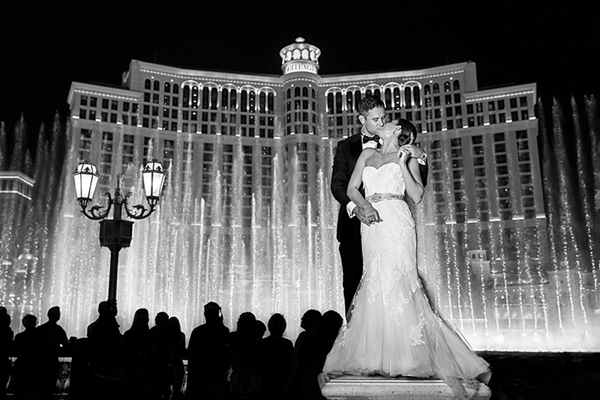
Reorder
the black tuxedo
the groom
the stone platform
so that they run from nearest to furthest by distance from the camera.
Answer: the stone platform, the groom, the black tuxedo

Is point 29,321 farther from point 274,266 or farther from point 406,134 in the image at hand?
point 274,266

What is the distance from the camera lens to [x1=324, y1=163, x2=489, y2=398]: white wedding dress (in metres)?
3.00

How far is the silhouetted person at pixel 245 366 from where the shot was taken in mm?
4168

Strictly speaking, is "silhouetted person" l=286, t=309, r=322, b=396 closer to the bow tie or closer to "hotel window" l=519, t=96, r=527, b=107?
the bow tie

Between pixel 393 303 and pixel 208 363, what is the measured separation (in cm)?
225

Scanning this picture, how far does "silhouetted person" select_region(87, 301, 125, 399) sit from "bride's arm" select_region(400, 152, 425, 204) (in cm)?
274

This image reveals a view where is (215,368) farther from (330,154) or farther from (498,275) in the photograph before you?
(330,154)

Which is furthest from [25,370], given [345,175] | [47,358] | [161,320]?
[345,175]

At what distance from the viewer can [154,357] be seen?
4.83 meters

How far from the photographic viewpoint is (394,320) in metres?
3.14

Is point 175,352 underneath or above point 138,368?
above

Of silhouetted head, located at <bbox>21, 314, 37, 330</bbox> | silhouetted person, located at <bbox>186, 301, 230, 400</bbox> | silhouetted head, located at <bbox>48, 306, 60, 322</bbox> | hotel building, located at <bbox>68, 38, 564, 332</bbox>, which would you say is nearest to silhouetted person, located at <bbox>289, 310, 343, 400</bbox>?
silhouetted person, located at <bbox>186, 301, 230, 400</bbox>

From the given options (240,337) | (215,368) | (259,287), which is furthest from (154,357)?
(259,287)

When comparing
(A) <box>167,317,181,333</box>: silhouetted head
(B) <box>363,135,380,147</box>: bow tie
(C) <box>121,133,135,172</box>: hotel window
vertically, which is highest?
(C) <box>121,133,135,172</box>: hotel window
